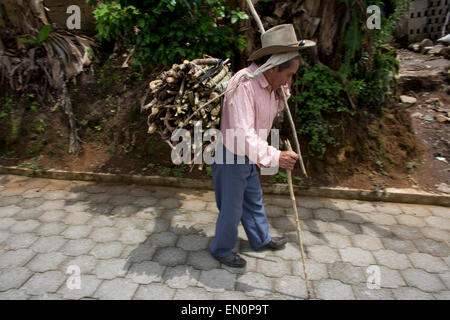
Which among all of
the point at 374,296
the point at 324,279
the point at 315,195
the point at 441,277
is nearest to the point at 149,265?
the point at 324,279

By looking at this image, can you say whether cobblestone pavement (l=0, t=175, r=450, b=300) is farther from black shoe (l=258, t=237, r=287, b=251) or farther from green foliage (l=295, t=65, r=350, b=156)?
green foliage (l=295, t=65, r=350, b=156)

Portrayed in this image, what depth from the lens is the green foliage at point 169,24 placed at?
144 inches

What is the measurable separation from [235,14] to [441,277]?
3540mm

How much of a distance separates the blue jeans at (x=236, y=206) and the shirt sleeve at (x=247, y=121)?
27cm

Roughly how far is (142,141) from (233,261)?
265 centimetres

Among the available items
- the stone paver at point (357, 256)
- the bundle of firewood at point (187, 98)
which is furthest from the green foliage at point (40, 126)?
the stone paver at point (357, 256)

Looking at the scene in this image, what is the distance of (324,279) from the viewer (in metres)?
2.94

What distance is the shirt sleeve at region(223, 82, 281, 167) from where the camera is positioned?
252cm

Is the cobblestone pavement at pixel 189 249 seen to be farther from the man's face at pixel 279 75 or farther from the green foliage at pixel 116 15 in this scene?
the green foliage at pixel 116 15

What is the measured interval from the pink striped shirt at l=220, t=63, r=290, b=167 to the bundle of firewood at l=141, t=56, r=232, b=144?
0.52ft

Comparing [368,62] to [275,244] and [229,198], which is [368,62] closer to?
[275,244]

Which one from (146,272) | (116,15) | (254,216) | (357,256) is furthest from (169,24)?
(357,256)
